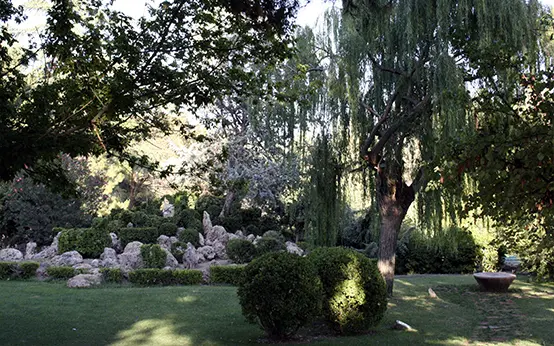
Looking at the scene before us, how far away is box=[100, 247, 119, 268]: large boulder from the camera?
16.0 m

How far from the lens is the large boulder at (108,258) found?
52.6ft

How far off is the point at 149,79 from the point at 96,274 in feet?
32.6

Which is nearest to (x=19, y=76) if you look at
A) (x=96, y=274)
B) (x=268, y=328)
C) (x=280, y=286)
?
(x=280, y=286)

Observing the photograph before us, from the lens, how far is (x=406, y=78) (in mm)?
10867

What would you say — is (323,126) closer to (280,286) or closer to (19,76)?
(280,286)

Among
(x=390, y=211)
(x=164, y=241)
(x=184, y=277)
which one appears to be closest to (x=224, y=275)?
(x=184, y=277)

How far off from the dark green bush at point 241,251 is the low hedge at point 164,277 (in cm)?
241

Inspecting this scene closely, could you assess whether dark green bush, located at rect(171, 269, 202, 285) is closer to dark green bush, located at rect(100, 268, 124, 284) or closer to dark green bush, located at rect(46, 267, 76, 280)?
dark green bush, located at rect(100, 268, 124, 284)

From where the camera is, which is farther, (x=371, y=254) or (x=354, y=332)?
(x=371, y=254)

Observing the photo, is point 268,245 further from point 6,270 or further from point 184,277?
point 6,270

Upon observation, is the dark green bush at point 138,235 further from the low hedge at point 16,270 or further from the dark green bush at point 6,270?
the dark green bush at point 6,270

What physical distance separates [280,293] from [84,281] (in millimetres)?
7959

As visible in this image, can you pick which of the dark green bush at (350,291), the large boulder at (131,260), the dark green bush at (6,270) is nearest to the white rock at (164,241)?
the large boulder at (131,260)

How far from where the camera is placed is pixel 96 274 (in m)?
14.7
